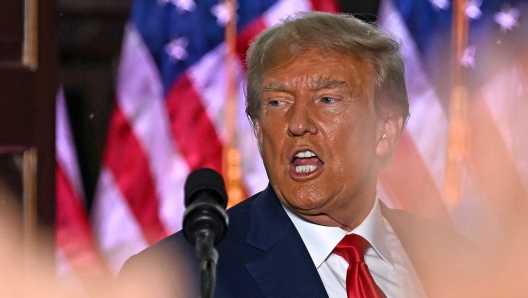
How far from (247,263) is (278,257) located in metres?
0.08

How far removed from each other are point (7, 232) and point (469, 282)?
5.75 feet

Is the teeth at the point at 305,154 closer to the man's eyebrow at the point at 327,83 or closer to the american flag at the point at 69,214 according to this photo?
the man's eyebrow at the point at 327,83

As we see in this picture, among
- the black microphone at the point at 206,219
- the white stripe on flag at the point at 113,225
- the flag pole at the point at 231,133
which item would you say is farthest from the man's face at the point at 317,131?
the white stripe on flag at the point at 113,225

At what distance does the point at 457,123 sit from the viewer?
330 cm

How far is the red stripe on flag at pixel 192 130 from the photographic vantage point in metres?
3.14

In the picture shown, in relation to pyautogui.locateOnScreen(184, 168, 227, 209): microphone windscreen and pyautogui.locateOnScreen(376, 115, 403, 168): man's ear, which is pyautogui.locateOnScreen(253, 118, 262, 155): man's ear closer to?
pyautogui.locateOnScreen(376, 115, 403, 168): man's ear

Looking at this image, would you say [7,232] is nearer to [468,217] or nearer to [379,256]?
[379,256]

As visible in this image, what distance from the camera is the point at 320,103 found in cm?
200

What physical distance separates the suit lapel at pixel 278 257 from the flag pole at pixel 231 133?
3.57ft

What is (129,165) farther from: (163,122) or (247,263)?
(247,263)

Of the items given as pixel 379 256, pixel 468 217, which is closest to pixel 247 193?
pixel 468 217

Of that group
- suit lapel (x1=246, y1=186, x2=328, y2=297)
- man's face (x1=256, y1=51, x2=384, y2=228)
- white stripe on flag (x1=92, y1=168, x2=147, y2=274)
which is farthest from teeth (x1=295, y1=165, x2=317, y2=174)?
Answer: white stripe on flag (x1=92, y1=168, x2=147, y2=274)

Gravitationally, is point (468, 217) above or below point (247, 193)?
below

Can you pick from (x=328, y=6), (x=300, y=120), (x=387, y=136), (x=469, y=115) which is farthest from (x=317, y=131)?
(x=469, y=115)
